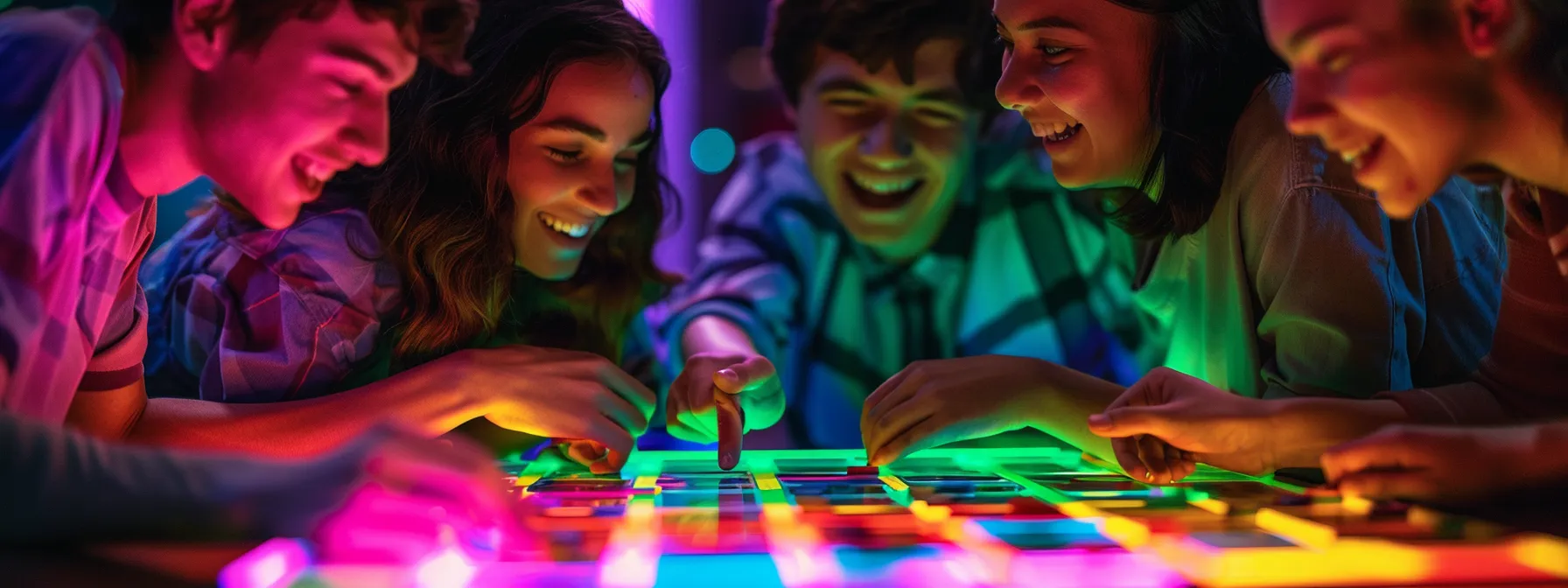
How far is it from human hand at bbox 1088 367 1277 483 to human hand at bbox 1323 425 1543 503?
0.35 ft

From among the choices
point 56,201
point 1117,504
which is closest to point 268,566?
point 56,201

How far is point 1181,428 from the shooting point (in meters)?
0.98

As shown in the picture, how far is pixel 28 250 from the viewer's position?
0.69 meters

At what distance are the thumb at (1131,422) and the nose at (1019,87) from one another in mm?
334

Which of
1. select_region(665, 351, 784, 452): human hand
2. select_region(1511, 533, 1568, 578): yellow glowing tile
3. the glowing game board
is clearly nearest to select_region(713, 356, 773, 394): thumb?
select_region(665, 351, 784, 452): human hand

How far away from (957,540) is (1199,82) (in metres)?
0.58

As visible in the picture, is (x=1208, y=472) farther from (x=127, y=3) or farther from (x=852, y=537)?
(x=127, y=3)

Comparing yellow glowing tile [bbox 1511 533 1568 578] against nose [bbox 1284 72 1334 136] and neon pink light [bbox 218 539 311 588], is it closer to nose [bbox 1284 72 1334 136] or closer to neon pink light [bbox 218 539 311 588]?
nose [bbox 1284 72 1334 136]

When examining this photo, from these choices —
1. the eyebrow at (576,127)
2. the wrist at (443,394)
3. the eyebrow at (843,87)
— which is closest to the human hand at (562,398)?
the wrist at (443,394)

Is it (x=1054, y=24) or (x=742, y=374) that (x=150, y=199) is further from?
(x=1054, y=24)

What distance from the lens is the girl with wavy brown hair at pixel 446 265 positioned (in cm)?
105

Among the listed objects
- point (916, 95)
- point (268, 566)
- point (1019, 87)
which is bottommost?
point (268, 566)

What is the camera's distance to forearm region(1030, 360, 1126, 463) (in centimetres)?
115

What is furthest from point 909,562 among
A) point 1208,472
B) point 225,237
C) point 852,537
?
point 225,237
